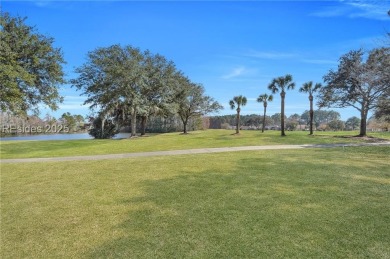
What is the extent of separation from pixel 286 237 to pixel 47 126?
63.4m

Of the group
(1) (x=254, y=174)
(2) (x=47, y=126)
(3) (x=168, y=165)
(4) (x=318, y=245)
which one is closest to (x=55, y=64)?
(3) (x=168, y=165)

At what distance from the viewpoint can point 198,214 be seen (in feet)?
15.3

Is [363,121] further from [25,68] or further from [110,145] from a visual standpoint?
[25,68]

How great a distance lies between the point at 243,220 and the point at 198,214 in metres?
0.86

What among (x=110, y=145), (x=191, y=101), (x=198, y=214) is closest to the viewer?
(x=198, y=214)

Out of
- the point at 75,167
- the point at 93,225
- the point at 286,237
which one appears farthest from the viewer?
the point at 75,167

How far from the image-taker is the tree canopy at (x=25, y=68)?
16.0 metres

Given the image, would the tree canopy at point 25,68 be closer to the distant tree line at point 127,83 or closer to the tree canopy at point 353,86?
the distant tree line at point 127,83

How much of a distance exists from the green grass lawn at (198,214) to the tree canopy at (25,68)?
1037 cm

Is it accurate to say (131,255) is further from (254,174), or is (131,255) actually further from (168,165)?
(168,165)

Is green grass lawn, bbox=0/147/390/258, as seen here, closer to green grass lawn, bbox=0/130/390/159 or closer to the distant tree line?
green grass lawn, bbox=0/130/390/159

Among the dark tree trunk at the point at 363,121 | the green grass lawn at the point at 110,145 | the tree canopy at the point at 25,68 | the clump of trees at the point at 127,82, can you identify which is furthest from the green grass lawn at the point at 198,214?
the dark tree trunk at the point at 363,121

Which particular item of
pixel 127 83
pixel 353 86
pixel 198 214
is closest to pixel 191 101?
pixel 127 83

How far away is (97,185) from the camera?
6949mm
